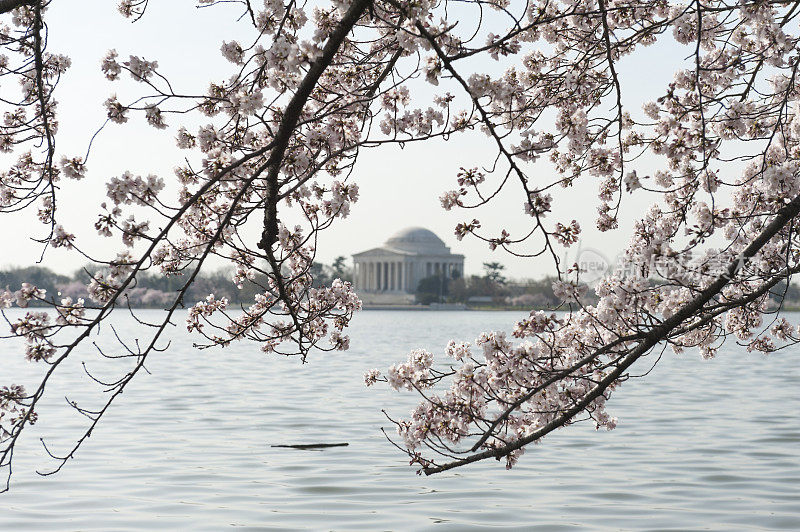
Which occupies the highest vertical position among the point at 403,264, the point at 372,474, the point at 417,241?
the point at 417,241

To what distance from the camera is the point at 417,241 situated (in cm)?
12462

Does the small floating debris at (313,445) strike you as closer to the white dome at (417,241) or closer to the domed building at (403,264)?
the domed building at (403,264)

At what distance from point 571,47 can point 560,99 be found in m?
0.58

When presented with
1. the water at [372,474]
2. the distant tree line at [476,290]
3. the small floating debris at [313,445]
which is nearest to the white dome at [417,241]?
the distant tree line at [476,290]

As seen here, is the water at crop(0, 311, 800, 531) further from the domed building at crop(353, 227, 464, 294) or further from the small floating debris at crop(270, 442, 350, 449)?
the domed building at crop(353, 227, 464, 294)

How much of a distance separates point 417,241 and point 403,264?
7.47m

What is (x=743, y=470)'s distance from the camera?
10.1 m

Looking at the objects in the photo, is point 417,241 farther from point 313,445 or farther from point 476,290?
point 313,445

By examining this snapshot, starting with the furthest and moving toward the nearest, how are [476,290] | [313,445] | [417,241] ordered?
[417,241]
[476,290]
[313,445]

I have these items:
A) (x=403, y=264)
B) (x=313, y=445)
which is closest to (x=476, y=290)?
(x=403, y=264)

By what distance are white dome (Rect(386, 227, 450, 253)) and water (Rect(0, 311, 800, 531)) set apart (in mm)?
106498

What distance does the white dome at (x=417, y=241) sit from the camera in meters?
124

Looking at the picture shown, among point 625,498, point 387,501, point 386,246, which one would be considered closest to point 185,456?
point 387,501

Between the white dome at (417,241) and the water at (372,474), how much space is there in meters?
106
